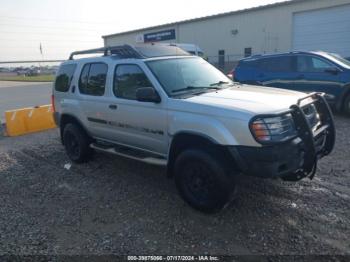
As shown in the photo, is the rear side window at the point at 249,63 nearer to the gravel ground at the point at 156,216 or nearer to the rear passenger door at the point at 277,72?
the rear passenger door at the point at 277,72

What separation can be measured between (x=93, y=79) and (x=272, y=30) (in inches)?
819

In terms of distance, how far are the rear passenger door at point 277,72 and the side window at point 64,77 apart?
613 centimetres

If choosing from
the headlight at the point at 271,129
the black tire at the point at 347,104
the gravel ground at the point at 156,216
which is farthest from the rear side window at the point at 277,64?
the headlight at the point at 271,129

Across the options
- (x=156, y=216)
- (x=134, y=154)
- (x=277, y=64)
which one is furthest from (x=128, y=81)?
(x=277, y=64)

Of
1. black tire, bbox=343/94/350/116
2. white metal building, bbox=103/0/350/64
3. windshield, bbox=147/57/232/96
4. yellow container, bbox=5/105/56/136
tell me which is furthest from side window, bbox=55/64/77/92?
white metal building, bbox=103/0/350/64

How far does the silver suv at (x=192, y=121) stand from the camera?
11.5 feet

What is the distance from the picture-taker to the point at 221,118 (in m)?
3.64

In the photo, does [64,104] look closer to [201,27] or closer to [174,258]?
[174,258]

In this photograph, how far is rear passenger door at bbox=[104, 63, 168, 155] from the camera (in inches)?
174

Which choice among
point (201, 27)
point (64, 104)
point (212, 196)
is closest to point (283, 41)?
point (201, 27)

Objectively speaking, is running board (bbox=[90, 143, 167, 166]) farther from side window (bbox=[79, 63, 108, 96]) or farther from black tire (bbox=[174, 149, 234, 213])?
side window (bbox=[79, 63, 108, 96])

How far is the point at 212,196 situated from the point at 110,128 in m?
2.18

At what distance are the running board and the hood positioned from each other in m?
1.00

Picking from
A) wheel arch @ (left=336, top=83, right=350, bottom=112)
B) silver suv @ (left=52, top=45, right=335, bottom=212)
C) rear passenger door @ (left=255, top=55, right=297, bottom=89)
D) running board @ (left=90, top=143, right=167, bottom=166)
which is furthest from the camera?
rear passenger door @ (left=255, top=55, right=297, bottom=89)
